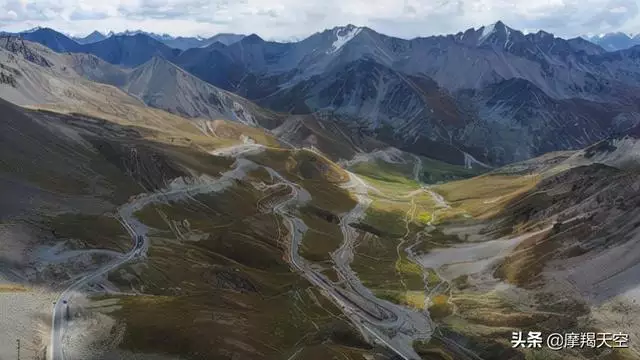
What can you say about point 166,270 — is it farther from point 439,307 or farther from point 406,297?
point 439,307

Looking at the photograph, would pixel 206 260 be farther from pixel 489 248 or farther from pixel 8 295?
pixel 489 248

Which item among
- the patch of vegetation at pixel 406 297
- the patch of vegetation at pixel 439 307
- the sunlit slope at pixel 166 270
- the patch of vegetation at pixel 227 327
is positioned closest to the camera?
the patch of vegetation at pixel 227 327

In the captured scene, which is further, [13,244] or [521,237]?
[521,237]

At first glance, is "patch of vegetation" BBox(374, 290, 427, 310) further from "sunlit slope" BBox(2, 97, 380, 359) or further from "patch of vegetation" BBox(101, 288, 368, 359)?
"patch of vegetation" BBox(101, 288, 368, 359)

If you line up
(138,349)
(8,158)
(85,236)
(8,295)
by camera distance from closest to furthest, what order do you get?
1. (138,349)
2. (8,295)
3. (85,236)
4. (8,158)

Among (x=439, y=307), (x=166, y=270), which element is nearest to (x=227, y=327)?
(x=166, y=270)

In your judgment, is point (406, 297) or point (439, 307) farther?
point (406, 297)

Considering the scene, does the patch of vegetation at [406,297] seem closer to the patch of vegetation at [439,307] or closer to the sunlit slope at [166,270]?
the patch of vegetation at [439,307]

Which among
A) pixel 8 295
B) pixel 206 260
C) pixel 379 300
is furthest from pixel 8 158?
pixel 379 300

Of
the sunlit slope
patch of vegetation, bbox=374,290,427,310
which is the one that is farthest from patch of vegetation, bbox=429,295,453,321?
the sunlit slope

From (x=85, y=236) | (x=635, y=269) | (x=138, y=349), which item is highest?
(x=635, y=269)

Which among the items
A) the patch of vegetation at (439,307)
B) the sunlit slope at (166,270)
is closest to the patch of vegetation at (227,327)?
the sunlit slope at (166,270)
